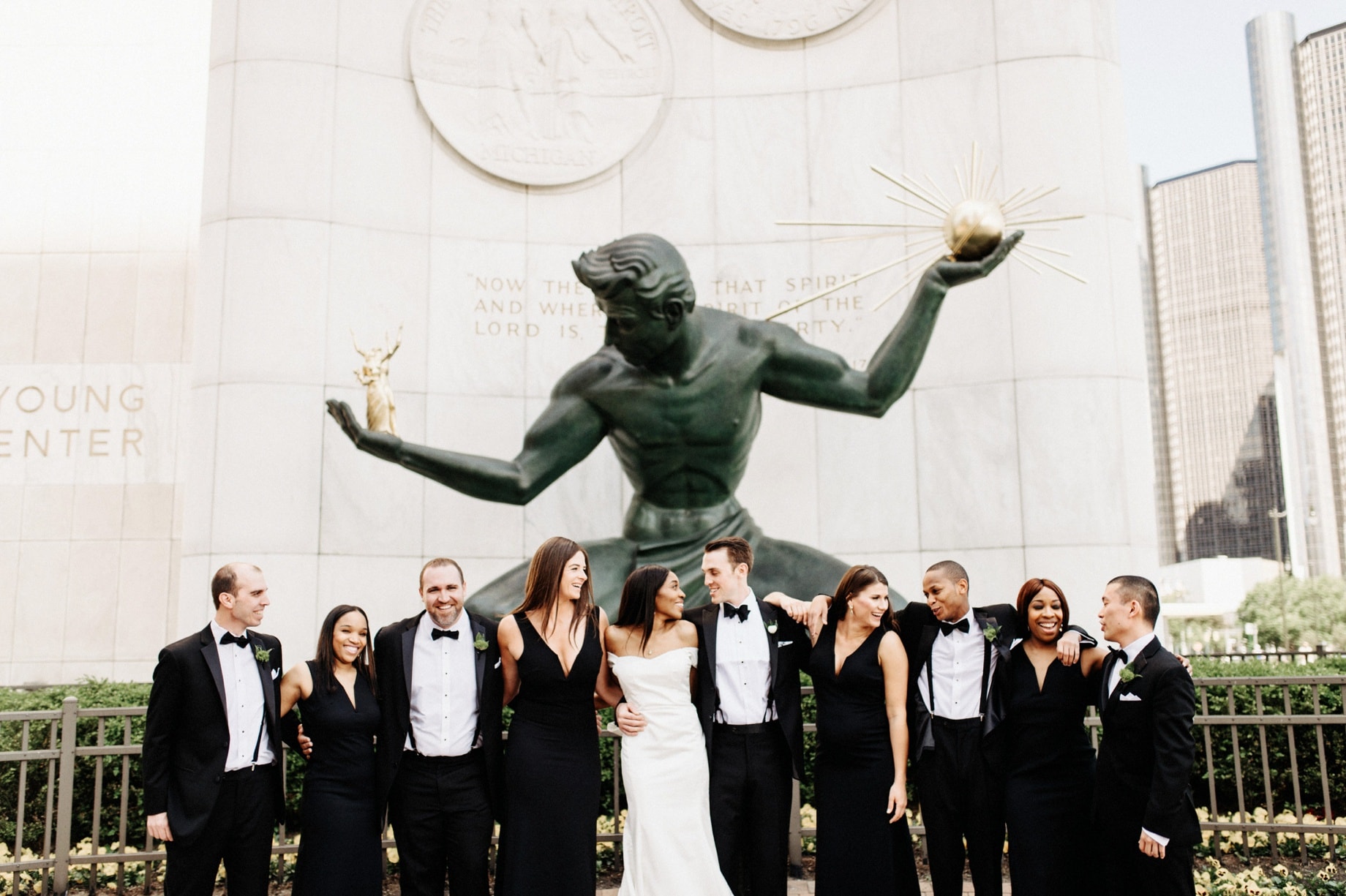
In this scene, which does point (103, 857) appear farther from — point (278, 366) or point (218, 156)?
point (218, 156)

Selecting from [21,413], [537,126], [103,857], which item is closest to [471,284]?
[537,126]

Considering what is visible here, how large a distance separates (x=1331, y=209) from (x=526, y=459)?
12938cm

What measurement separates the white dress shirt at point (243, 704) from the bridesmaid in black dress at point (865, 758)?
2249 mm

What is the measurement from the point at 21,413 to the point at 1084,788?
1086cm

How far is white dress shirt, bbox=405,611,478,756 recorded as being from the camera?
4.80m

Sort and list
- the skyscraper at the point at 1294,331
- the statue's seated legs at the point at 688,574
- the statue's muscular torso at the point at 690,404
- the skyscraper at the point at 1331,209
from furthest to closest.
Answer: the skyscraper at the point at 1331,209
the skyscraper at the point at 1294,331
the statue's seated legs at the point at 688,574
the statue's muscular torso at the point at 690,404

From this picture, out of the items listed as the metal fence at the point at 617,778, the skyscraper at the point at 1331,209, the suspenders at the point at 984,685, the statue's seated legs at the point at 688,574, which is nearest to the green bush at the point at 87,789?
the metal fence at the point at 617,778

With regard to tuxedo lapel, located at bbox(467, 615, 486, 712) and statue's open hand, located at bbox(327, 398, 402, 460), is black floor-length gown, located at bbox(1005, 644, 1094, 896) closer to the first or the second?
tuxedo lapel, located at bbox(467, 615, 486, 712)

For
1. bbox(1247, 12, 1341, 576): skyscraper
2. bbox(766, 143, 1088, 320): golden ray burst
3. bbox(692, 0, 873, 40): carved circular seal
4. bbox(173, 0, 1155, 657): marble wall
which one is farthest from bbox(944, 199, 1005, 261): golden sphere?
bbox(1247, 12, 1341, 576): skyscraper

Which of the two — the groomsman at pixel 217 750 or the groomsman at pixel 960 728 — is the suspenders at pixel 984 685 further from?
the groomsman at pixel 217 750

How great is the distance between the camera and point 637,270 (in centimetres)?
718

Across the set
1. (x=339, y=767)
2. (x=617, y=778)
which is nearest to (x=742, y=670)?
(x=339, y=767)

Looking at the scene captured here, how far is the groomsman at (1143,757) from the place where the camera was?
4441mm

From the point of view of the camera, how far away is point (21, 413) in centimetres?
1191
